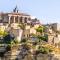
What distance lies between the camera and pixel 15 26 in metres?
69.9

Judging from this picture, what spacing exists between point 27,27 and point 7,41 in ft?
24.7

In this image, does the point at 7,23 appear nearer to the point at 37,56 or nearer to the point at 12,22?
the point at 12,22

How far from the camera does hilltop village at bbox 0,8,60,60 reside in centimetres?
6066

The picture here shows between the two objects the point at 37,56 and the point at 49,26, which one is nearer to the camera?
the point at 37,56

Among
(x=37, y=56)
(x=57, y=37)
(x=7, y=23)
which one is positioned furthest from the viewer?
(x=7, y=23)

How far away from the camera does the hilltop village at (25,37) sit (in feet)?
199

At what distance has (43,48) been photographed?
61000mm

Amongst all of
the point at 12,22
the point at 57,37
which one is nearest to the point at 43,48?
the point at 57,37

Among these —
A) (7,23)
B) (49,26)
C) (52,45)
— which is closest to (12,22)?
(7,23)

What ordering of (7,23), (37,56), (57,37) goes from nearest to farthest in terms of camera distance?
(37,56) → (57,37) → (7,23)

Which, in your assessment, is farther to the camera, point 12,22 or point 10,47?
point 12,22

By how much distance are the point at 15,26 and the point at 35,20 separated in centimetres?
600

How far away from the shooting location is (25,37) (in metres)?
65.3

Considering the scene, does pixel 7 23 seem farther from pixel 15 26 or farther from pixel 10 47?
pixel 10 47
